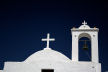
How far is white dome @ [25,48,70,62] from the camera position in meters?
14.4

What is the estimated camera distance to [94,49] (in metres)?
15.6

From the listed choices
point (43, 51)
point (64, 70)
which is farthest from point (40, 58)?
point (64, 70)

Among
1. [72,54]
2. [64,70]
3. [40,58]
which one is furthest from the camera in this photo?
[72,54]

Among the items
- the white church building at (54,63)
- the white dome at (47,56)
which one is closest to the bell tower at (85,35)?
the white church building at (54,63)

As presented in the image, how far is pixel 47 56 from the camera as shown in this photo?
14.5 m

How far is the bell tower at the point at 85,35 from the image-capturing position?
1548cm

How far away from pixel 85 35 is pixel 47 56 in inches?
131

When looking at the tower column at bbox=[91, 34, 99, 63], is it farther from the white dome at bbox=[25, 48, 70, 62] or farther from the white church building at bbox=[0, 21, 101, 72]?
the white dome at bbox=[25, 48, 70, 62]

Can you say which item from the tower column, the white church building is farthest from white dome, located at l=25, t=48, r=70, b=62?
the tower column

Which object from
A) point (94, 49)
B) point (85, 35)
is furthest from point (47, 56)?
point (85, 35)

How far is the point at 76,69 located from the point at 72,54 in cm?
201

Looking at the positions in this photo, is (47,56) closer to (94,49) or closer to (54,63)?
(54,63)

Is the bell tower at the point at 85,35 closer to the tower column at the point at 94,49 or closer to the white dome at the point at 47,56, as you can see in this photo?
the tower column at the point at 94,49

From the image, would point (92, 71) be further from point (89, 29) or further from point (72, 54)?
point (89, 29)
